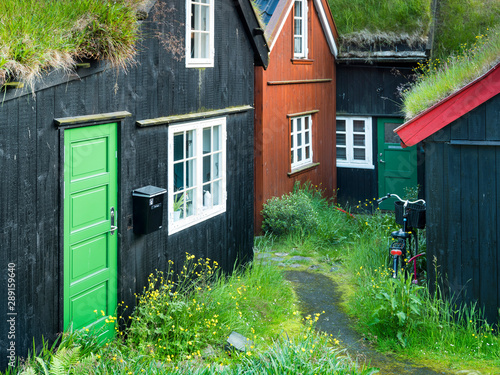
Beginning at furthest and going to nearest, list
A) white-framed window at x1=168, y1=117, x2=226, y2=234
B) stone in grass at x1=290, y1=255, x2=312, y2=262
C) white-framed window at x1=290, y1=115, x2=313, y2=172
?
white-framed window at x1=290, y1=115, x2=313, y2=172 < stone in grass at x1=290, y1=255, x2=312, y2=262 < white-framed window at x1=168, y1=117, x2=226, y2=234

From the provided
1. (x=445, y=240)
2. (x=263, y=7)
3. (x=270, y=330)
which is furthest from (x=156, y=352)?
(x=263, y=7)

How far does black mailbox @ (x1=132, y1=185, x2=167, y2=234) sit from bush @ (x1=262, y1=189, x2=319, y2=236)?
534 cm

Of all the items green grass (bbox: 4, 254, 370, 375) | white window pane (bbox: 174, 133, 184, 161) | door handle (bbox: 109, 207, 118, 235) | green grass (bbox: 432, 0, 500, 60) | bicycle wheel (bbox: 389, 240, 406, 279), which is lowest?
green grass (bbox: 4, 254, 370, 375)

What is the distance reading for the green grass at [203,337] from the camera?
17.3 feet

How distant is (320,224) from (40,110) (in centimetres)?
763

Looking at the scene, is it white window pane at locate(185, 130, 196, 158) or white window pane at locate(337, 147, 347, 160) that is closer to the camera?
white window pane at locate(185, 130, 196, 158)

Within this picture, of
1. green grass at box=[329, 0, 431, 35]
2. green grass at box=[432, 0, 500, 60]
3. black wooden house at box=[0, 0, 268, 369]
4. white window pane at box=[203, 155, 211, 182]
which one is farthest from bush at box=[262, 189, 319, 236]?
green grass at box=[329, 0, 431, 35]

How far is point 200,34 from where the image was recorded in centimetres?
809

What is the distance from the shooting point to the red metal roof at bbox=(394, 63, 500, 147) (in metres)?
6.55

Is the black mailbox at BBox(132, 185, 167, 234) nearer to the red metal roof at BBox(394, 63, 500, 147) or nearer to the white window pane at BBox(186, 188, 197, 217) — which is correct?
the white window pane at BBox(186, 188, 197, 217)

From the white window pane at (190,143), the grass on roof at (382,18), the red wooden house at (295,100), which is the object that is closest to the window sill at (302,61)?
the red wooden house at (295,100)

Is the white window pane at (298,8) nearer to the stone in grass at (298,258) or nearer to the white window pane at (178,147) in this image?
the stone in grass at (298,258)

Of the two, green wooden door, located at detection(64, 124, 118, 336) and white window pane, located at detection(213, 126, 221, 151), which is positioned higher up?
white window pane, located at detection(213, 126, 221, 151)

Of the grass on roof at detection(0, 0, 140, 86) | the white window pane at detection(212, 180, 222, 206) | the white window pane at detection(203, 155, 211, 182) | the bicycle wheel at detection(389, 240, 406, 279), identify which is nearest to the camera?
the grass on roof at detection(0, 0, 140, 86)
